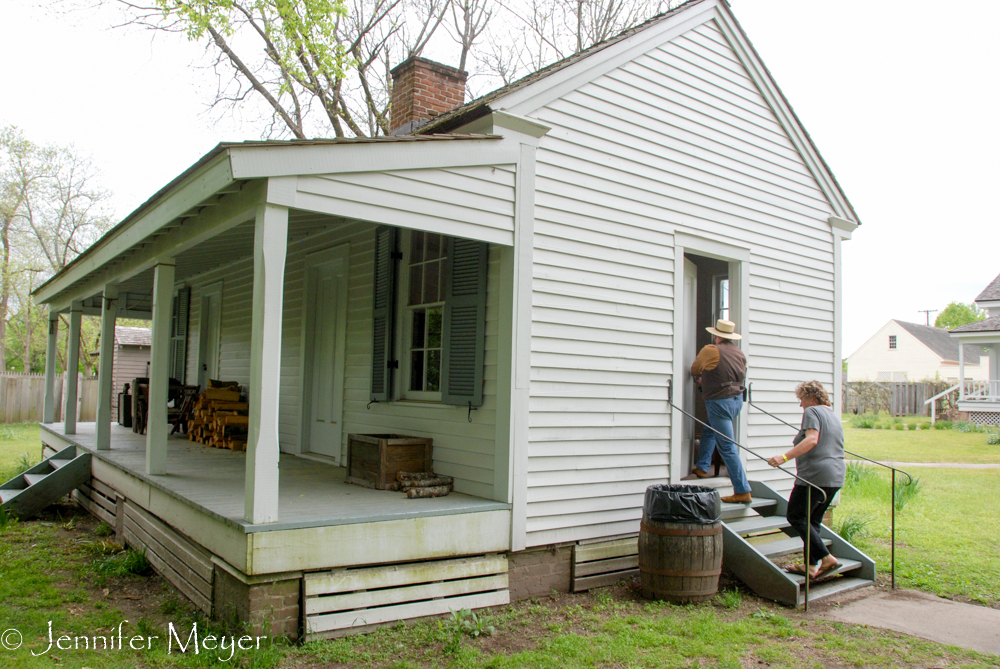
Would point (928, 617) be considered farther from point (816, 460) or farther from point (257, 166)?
point (257, 166)

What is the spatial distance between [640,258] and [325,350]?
3832 mm

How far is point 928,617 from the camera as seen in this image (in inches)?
219

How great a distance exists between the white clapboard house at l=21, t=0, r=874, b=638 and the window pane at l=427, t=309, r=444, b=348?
0.03 meters

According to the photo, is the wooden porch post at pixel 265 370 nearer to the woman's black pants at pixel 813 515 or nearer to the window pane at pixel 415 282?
the window pane at pixel 415 282

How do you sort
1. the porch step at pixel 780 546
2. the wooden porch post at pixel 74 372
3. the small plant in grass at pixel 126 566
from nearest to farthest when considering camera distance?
the small plant in grass at pixel 126 566 < the porch step at pixel 780 546 < the wooden porch post at pixel 74 372

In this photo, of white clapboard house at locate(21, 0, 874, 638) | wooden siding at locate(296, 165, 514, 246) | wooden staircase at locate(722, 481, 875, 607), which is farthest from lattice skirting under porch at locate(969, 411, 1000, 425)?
wooden siding at locate(296, 165, 514, 246)

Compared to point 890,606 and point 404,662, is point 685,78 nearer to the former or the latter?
point 890,606

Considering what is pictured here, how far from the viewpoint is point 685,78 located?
7.20 m

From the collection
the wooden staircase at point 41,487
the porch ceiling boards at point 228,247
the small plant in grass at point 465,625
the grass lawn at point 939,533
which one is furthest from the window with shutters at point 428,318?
the grass lawn at point 939,533

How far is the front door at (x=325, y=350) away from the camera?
26.3ft

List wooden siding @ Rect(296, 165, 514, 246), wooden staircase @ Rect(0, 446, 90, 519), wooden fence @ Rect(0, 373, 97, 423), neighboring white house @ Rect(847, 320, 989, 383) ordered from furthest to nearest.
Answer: neighboring white house @ Rect(847, 320, 989, 383)
wooden fence @ Rect(0, 373, 97, 423)
wooden staircase @ Rect(0, 446, 90, 519)
wooden siding @ Rect(296, 165, 514, 246)

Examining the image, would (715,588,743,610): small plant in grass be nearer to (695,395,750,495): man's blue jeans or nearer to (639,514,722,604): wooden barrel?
(639,514,722,604): wooden barrel

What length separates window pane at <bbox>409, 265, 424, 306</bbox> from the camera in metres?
6.82

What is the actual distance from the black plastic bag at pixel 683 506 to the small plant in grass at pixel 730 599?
2.09ft
